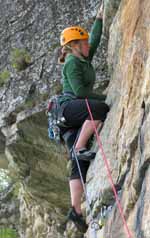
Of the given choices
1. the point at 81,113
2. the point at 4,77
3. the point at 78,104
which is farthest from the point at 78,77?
the point at 4,77

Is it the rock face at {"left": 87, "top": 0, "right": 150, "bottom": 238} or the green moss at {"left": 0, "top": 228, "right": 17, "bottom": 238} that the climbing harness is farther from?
the green moss at {"left": 0, "top": 228, "right": 17, "bottom": 238}

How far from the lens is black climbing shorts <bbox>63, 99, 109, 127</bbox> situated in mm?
7516

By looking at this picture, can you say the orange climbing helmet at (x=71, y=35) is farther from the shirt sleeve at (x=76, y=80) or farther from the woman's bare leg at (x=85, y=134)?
the woman's bare leg at (x=85, y=134)

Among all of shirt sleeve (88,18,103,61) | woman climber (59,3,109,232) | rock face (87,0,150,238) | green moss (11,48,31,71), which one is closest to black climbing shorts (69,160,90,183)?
woman climber (59,3,109,232)

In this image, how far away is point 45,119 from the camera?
30.9ft

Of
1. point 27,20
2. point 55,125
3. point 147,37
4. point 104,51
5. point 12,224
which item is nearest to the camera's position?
point 147,37

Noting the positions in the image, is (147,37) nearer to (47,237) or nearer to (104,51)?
(104,51)

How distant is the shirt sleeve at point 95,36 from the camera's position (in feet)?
28.0

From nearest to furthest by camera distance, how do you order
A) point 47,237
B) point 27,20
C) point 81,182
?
point 81,182, point 27,20, point 47,237

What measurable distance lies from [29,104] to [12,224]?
6912 millimetres

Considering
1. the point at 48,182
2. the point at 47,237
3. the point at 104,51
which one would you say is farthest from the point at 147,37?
the point at 47,237

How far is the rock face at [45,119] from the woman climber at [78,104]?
23 centimetres

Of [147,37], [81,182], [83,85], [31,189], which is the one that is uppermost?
[147,37]

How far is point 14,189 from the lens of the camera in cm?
1580
